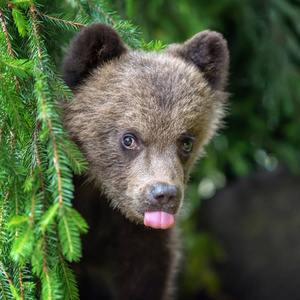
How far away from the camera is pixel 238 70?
5.68 meters

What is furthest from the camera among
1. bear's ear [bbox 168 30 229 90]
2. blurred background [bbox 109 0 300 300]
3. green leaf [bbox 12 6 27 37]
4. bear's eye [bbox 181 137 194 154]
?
blurred background [bbox 109 0 300 300]

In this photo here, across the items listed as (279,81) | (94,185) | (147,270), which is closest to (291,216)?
(279,81)

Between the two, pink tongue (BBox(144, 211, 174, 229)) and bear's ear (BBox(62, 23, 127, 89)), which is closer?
pink tongue (BBox(144, 211, 174, 229))

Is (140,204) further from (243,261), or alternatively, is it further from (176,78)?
(243,261)

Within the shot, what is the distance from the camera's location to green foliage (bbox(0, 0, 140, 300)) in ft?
6.97

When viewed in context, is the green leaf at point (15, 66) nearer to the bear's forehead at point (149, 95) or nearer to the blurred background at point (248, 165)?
the bear's forehead at point (149, 95)

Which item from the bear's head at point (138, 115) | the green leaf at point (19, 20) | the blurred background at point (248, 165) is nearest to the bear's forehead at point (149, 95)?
the bear's head at point (138, 115)

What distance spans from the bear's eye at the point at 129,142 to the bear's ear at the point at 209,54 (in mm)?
777

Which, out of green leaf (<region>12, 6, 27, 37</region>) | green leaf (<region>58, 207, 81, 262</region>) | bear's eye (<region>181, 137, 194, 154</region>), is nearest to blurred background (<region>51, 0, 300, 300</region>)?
bear's eye (<region>181, 137, 194, 154</region>)

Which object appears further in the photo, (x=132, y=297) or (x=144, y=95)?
(x=132, y=297)

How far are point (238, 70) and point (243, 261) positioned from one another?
8.14ft

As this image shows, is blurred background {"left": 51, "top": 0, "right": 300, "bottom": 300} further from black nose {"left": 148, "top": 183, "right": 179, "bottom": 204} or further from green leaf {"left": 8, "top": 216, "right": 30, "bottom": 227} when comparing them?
green leaf {"left": 8, "top": 216, "right": 30, "bottom": 227}

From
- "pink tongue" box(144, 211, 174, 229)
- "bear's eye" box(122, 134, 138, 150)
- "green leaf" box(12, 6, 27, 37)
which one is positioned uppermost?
"green leaf" box(12, 6, 27, 37)

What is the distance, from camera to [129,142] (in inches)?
114
